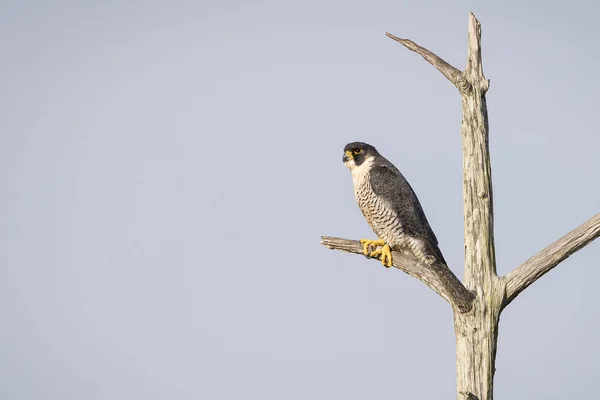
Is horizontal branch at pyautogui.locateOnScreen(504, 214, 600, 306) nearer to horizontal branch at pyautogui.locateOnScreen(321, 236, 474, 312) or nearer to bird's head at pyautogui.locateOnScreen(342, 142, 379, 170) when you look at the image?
horizontal branch at pyautogui.locateOnScreen(321, 236, 474, 312)

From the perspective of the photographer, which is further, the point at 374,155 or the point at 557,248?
the point at 374,155

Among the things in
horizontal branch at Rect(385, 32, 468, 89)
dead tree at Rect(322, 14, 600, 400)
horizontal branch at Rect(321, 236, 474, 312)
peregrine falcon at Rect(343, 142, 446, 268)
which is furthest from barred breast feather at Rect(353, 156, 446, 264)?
horizontal branch at Rect(385, 32, 468, 89)

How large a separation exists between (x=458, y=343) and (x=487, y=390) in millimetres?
494

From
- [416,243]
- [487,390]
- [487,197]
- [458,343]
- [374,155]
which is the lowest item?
[487,390]

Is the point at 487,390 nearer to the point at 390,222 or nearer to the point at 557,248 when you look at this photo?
the point at 557,248

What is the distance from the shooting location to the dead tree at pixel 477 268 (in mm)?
7051

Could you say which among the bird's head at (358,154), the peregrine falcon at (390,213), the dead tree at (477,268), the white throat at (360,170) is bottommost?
the dead tree at (477,268)

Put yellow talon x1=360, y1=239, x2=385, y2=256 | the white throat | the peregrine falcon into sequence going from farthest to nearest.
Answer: the white throat → the peregrine falcon → yellow talon x1=360, y1=239, x2=385, y2=256

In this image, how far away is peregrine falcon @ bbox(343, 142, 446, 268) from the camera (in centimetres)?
905

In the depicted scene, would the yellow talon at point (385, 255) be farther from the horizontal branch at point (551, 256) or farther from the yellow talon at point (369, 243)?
the horizontal branch at point (551, 256)

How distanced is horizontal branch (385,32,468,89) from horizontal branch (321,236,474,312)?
1666 mm

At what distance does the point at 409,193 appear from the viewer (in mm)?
9219

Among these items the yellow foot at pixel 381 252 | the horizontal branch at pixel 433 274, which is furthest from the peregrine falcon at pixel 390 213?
the horizontal branch at pixel 433 274

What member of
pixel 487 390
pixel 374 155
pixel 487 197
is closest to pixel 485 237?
pixel 487 197
